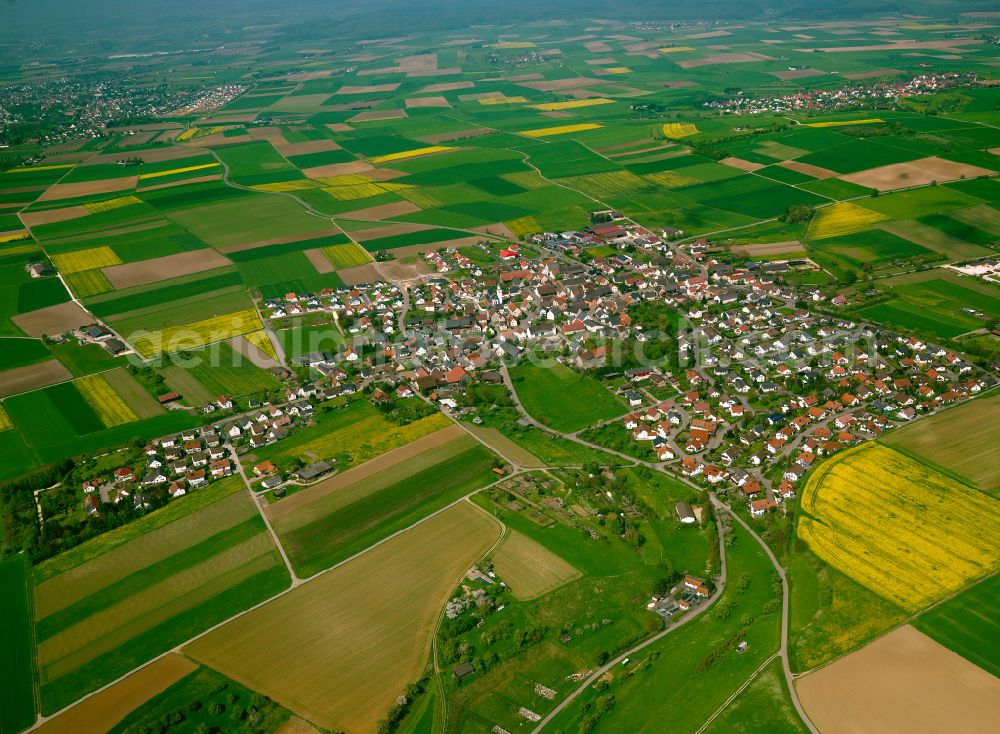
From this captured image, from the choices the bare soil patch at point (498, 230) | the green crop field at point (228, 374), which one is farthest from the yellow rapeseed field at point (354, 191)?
the green crop field at point (228, 374)

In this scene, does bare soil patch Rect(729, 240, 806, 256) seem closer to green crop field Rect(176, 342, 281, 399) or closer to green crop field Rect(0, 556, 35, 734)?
green crop field Rect(176, 342, 281, 399)

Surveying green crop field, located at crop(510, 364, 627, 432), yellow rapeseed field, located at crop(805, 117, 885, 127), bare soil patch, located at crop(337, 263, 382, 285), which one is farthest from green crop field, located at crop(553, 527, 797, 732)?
yellow rapeseed field, located at crop(805, 117, 885, 127)

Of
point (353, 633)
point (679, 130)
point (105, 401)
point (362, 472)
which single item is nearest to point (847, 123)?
point (679, 130)

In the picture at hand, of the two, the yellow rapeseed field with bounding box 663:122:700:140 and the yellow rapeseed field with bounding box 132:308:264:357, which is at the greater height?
the yellow rapeseed field with bounding box 663:122:700:140

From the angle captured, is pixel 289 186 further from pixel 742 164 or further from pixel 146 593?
pixel 146 593

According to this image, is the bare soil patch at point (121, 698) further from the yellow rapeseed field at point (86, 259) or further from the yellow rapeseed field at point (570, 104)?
the yellow rapeseed field at point (570, 104)

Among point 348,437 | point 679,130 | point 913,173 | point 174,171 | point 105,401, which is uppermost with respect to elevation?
point 679,130
